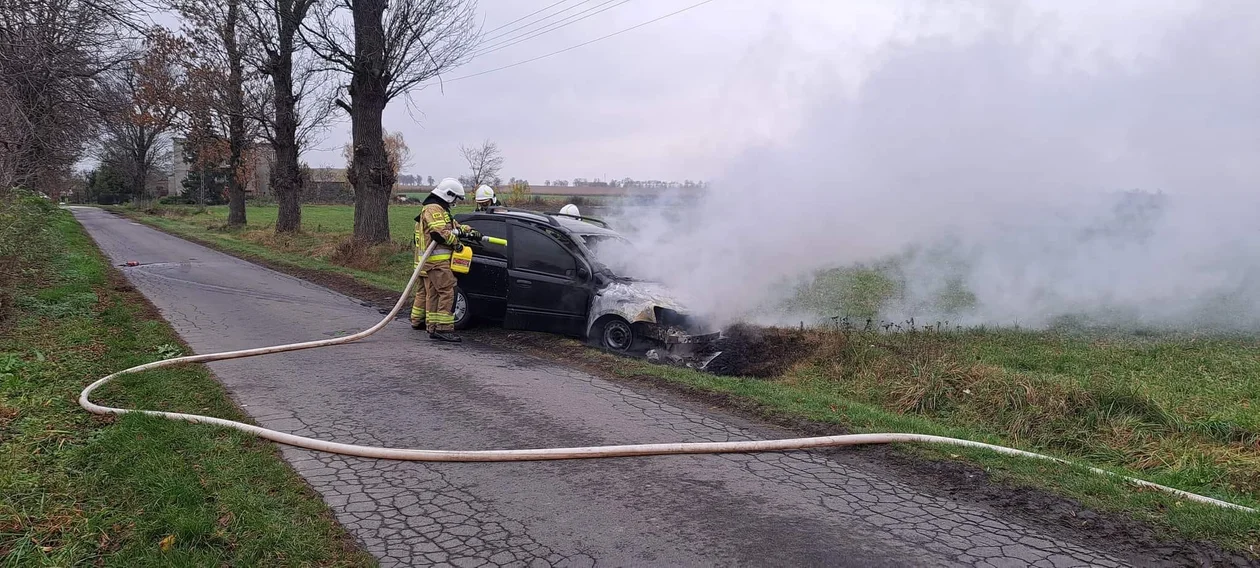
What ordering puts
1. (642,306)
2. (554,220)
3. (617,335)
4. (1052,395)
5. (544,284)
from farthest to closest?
1. (554,220)
2. (544,284)
3. (617,335)
4. (642,306)
5. (1052,395)

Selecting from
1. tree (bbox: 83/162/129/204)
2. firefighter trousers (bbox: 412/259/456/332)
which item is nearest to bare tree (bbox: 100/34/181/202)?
firefighter trousers (bbox: 412/259/456/332)

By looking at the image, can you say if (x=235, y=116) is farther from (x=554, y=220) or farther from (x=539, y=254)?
(x=539, y=254)

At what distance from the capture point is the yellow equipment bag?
29.1ft

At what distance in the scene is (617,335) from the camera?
324 inches

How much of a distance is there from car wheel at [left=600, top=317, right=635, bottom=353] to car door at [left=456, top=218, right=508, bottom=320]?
4.72 ft

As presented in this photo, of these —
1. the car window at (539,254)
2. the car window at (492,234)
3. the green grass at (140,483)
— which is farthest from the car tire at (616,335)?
the green grass at (140,483)

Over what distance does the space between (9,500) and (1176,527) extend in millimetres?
6008

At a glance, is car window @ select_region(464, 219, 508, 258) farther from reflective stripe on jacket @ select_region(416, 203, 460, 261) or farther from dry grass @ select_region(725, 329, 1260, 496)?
dry grass @ select_region(725, 329, 1260, 496)

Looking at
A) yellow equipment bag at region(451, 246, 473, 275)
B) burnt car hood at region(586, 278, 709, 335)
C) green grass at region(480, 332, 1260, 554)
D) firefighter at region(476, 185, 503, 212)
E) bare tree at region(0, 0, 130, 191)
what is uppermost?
bare tree at region(0, 0, 130, 191)

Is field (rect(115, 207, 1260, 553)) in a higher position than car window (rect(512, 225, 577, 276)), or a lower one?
lower

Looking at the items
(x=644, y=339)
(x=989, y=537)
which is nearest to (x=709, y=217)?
(x=644, y=339)

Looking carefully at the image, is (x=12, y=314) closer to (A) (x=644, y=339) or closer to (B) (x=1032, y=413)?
(A) (x=644, y=339)

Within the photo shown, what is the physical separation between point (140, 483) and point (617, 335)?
500 centimetres

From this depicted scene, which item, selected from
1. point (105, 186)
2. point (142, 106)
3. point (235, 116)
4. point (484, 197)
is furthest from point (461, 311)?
point (105, 186)
